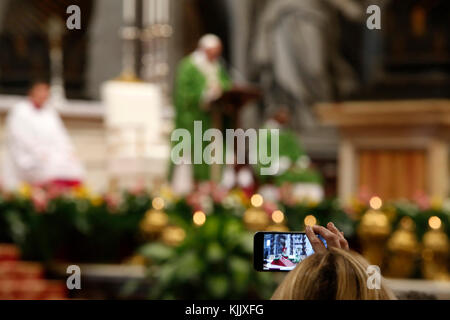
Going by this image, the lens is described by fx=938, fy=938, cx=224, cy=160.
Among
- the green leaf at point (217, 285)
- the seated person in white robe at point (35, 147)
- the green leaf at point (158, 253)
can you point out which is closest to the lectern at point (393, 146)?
the seated person in white robe at point (35, 147)

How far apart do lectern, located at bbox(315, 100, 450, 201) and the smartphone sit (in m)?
9.33

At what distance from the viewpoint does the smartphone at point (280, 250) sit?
1.03 m

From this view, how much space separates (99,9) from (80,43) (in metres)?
0.57

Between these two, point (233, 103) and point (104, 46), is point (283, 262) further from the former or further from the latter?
point (104, 46)

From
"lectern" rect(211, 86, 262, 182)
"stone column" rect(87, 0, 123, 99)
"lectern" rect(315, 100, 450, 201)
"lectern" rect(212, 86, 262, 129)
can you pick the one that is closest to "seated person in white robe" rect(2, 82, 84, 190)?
"lectern" rect(211, 86, 262, 182)

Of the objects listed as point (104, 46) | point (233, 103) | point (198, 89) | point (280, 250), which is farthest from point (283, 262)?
point (104, 46)

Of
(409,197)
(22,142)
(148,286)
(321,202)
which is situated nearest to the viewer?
(148,286)

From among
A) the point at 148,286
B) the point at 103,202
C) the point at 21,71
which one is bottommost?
the point at 148,286

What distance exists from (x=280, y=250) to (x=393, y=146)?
974 centimetres

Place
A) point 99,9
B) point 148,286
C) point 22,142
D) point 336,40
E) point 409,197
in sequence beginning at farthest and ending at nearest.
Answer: point 336,40 → point 99,9 → point 409,197 → point 22,142 → point 148,286

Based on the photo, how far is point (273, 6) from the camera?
13.2 m

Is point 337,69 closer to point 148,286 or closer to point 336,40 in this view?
point 336,40

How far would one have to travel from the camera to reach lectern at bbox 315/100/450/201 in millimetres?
10320
